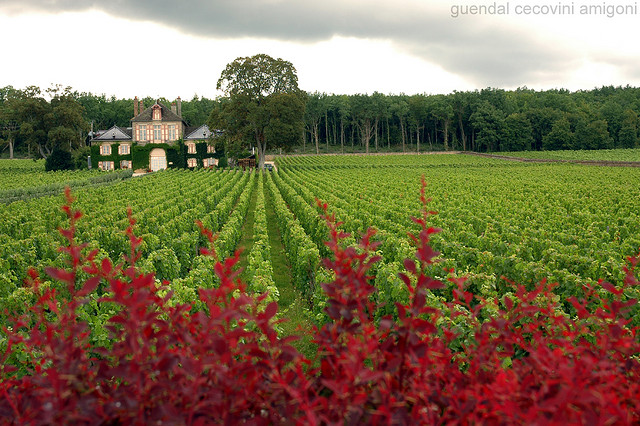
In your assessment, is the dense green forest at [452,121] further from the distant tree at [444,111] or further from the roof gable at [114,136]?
the roof gable at [114,136]

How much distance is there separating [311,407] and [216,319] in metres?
0.63

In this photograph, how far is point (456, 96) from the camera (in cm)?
11469

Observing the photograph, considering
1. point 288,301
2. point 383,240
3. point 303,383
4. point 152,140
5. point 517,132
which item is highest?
point 517,132

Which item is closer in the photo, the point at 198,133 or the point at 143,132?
the point at 143,132

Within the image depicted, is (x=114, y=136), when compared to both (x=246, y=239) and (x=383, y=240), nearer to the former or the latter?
(x=246, y=239)

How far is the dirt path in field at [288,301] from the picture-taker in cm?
942

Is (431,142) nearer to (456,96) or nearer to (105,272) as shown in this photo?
(456,96)

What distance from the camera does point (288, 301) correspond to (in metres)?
13.0

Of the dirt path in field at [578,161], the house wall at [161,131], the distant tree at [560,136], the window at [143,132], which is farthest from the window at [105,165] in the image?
the distant tree at [560,136]

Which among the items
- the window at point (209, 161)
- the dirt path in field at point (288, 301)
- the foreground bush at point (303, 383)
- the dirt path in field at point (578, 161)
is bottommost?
the dirt path in field at point (288, 301)

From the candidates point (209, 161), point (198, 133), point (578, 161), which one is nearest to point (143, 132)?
point (198, 133)

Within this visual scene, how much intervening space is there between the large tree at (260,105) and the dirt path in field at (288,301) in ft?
139

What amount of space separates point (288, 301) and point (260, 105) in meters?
55.2

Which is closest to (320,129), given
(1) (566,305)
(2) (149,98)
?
(2) (149,98)
